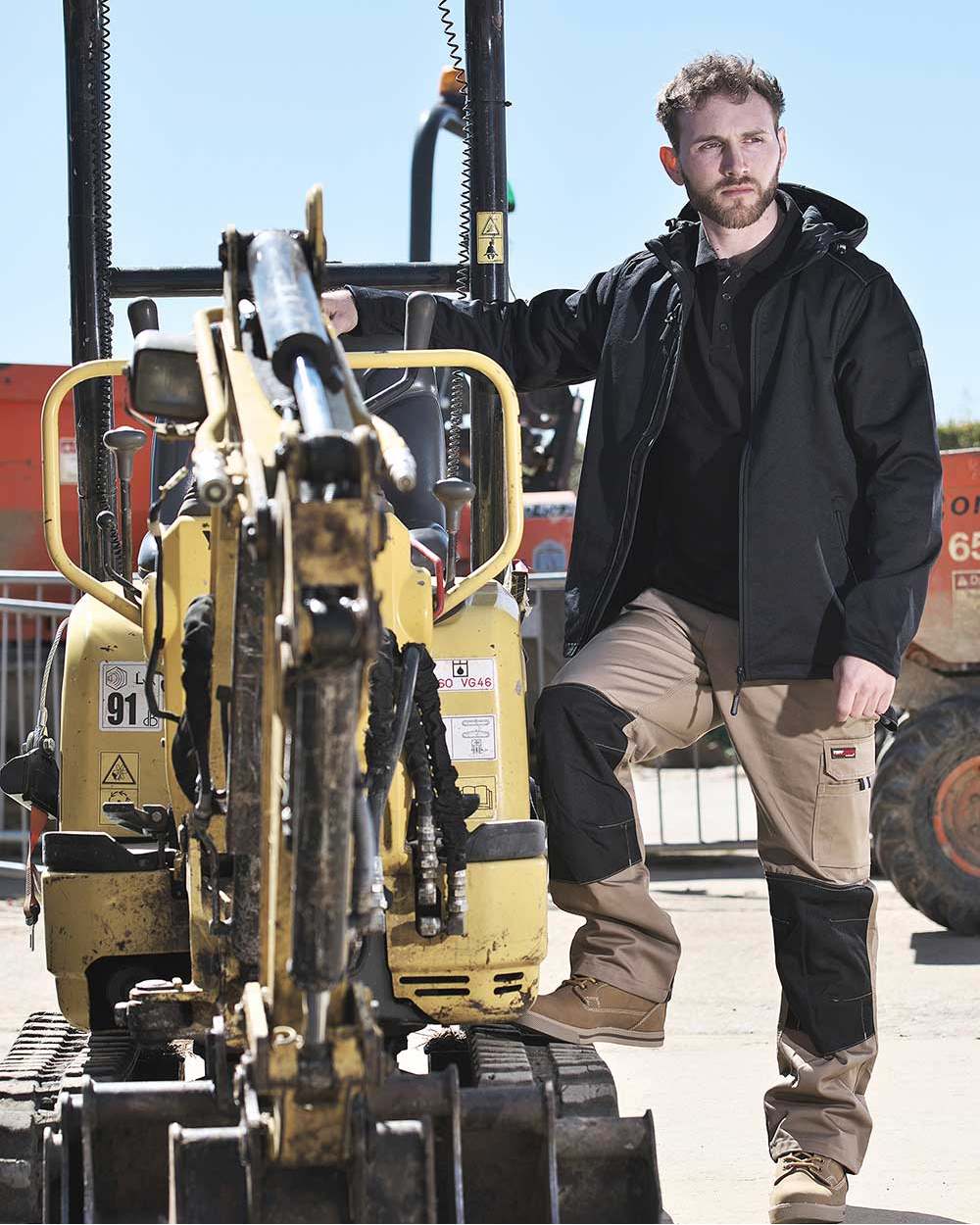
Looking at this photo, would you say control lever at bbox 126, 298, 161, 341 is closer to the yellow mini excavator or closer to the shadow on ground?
the yellow mini excavator

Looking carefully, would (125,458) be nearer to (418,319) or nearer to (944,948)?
(418,319)

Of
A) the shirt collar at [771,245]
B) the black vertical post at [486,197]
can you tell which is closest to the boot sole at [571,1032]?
the black vertical post at [486,197]

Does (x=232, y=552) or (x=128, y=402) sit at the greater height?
(x=128, y=402)

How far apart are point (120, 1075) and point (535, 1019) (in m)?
0.92

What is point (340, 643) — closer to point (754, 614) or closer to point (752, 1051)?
point (754, 614)

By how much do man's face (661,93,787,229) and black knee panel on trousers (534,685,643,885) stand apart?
4.02 ft

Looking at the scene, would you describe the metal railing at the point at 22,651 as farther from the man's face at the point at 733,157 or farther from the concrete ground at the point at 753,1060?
the man's face at the point at 733,157

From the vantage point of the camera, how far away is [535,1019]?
160 inches

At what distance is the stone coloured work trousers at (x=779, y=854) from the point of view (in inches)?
165

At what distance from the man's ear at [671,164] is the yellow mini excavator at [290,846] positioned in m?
0.77

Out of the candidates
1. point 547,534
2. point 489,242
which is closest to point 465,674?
point 489,242

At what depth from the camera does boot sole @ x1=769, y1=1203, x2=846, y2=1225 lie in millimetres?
3994

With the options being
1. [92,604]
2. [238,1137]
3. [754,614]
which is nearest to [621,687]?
[754,614]

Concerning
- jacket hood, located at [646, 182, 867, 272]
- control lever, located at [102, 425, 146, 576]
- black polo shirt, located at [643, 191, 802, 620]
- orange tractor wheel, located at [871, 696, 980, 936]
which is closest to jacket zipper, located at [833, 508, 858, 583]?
black polo shirt, located at [643, 191, 802, 620]
